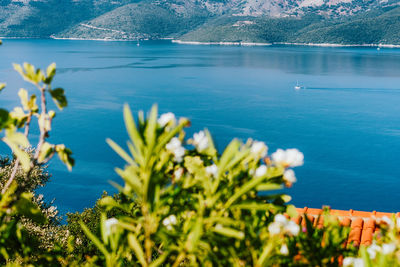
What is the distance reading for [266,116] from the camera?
4294 centimetres

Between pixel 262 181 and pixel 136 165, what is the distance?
0.58 metres

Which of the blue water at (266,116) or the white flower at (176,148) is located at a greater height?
the white flower at (176,148)

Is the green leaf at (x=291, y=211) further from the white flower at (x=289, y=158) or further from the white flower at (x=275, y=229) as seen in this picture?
the white flower at (x=289, y=158)

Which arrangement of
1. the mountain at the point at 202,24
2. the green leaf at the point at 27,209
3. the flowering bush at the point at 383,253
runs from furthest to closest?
the mountain at the point at 202,24
the green leaf at the point at 27,209
the flowering bush at the point at 383,253

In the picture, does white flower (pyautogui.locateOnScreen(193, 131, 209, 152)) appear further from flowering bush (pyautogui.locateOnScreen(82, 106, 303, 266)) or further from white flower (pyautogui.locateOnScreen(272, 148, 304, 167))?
white flower (pyautogui.locateOnScreen(272, 148, 304, 167))

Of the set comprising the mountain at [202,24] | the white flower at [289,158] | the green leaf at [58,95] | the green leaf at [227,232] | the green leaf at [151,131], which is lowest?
the green leaf at [227,232]

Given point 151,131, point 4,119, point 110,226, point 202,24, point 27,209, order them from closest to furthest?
point 151,131 < point 4,119 < point 27,209 < point 110,226 < point 202,24

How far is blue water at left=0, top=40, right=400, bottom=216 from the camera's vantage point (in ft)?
95.8

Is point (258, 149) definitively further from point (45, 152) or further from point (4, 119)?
point (4, 119)

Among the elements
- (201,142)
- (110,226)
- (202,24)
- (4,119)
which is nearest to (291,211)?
(201,142)

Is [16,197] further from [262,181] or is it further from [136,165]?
[262,181]

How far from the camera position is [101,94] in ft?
170

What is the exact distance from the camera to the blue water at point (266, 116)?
95.8ft

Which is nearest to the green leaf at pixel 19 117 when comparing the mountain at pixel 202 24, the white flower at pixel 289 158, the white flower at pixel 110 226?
the white flower at pixel 110 226
